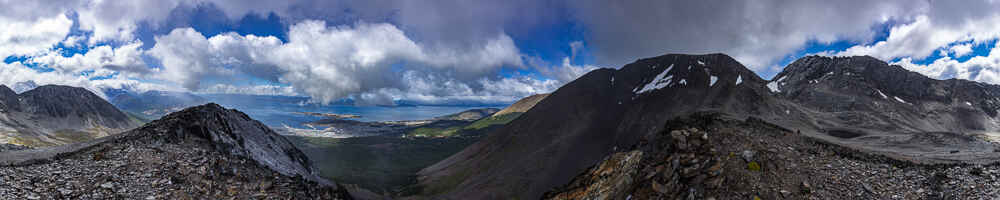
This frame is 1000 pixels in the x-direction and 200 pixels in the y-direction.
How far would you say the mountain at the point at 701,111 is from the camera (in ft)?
183

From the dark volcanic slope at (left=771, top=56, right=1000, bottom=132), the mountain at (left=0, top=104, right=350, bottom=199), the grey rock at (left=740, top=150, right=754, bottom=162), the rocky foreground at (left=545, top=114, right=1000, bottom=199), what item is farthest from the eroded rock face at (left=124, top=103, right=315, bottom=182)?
the dark volcanic slope at (left=771, top=56, right=1000, bottom=132)

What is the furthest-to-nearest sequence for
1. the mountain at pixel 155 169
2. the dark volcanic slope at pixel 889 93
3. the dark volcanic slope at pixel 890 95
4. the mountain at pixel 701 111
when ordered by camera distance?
the dark volcanic slope at pixel 889 93 < the dark volcanic slope at pixel 890 95 < the mountain at pixel 701 111 < the mountain at pixel 155 169

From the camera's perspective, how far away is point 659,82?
260 feet

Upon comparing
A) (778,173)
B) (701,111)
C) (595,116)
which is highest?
(701,111)

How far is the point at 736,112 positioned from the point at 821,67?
303 feet

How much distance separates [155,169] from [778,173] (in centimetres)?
3297

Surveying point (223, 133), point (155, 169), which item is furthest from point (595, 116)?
point (155, 169)

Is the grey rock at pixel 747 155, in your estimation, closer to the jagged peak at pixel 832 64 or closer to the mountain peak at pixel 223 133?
the mountain peak at pixel 223 133

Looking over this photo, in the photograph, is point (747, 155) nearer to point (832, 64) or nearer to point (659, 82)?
point (659, 82)

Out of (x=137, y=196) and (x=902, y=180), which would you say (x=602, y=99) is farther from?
(x=137, y=196)

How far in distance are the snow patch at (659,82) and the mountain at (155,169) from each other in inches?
2741

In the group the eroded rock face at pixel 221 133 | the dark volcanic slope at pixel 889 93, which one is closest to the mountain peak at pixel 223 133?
the eroded rock face at pixel 221 133

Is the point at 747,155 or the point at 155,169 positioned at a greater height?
the point at 747,155

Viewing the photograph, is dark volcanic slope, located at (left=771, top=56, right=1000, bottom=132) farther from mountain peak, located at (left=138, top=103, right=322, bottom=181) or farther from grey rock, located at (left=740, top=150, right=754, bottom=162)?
mountain peak, located at (left=138, top=103, right=322, bottom=181)
